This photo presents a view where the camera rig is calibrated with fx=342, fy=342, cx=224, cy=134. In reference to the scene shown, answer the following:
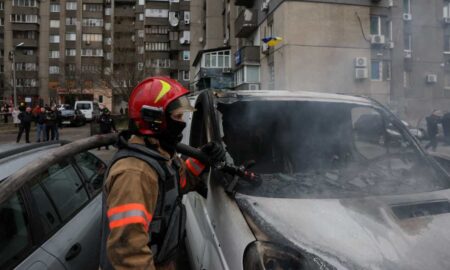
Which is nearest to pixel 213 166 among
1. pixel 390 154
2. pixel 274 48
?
pixel 390 154

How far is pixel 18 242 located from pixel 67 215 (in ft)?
1.81

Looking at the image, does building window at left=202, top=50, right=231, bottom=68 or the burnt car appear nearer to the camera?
the burnt car

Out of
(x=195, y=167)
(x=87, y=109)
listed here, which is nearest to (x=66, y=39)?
(x=87, y=109)

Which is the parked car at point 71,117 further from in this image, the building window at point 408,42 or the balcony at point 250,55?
the building window at point 408,42

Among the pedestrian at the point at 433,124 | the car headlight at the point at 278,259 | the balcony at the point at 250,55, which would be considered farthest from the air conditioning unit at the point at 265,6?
the car headlight at the point at 278,259

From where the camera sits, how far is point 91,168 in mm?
2982

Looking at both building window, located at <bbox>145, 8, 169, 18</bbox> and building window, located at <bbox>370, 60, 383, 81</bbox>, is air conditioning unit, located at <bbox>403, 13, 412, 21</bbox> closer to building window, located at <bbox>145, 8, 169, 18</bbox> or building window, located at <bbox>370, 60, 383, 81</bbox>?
building window, located at <bbox>370, 60, 383, 81</bbox>

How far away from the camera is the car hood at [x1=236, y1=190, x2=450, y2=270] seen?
138 centimetres

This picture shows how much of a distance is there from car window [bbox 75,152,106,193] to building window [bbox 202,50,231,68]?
82.4 ft

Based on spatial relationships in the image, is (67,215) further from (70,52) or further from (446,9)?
(70,52)

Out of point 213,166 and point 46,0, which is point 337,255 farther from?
point 46,0

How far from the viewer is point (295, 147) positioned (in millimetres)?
2854

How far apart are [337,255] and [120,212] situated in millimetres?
875

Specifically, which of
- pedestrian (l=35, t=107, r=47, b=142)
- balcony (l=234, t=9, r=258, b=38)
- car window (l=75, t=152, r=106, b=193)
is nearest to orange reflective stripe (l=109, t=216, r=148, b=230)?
car window (l=75, t=152, r=106, b=193)
